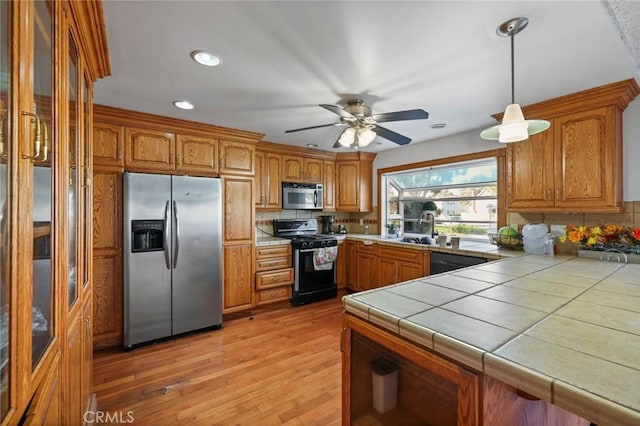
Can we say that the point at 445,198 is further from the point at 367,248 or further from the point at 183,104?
the point at 183,104

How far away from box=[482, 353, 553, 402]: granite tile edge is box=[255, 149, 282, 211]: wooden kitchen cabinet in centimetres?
338

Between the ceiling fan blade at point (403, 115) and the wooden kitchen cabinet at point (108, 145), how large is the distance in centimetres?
236

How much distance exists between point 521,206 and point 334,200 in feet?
8.40

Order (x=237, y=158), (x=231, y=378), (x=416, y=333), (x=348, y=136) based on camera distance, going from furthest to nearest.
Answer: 1. (x=237, y=158)
2. (x=348, y=136)
3. (x=231, y=378)
4. (x=416, y=333)

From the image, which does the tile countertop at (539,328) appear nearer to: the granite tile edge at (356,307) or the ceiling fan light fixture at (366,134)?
the granite tile edge at (356,307)

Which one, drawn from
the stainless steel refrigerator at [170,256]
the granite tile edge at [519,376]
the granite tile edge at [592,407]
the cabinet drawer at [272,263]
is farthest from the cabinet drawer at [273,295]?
the granite tile edge at [592,407]

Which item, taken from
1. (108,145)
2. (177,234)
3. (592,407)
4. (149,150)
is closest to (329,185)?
(177,234)

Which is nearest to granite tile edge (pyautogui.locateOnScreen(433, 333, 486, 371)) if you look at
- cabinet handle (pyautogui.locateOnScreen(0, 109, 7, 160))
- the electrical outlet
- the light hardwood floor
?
cabinet handle (pyautogui.locateOnScreen(0, 109, 7, 160))

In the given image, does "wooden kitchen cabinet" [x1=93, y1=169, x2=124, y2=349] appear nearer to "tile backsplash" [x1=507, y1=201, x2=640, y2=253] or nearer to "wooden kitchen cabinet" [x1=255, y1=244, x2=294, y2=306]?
"wooden kitchen cabinet" [x1=255, y1=244, x2=294, y2=306]

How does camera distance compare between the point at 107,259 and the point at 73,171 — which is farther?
the point at 107,259

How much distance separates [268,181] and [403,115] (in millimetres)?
2291

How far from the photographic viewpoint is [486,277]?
5.05ft

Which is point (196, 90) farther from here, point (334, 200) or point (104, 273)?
point (334, 200)

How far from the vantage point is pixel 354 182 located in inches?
181
